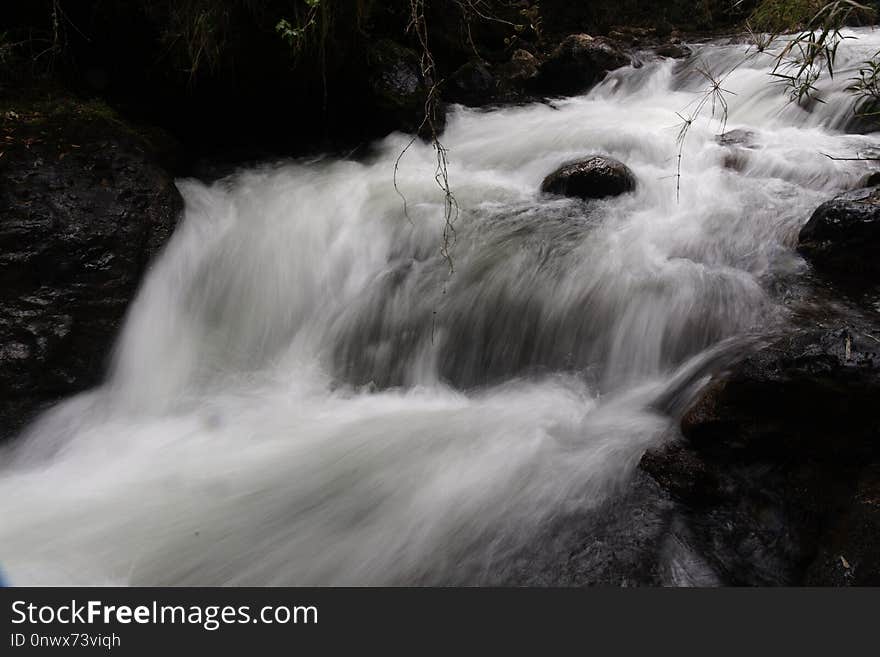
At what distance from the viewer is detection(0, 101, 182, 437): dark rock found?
3418mm

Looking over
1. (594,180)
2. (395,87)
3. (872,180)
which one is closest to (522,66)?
(395,87)

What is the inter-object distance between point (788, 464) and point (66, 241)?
4.04 m

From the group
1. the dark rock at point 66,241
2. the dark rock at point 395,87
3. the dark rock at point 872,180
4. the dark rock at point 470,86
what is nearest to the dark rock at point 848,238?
the dark rock at point 872,180

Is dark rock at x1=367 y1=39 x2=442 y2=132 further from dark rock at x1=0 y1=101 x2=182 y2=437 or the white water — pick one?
dark rock at x1=0 y1=101 x2=182 y2=437

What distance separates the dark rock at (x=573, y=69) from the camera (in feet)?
24.7

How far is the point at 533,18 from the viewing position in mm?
8391

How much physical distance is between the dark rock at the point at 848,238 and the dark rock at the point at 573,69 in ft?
14.3

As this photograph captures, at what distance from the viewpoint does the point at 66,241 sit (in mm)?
3646

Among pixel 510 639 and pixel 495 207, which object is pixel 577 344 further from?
pixel 510 639

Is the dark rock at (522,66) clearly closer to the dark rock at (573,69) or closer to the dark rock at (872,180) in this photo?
the dark rock at (573,69)

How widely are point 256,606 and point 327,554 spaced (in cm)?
52

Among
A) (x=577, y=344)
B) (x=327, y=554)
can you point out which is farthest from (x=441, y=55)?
(x=327, y=554)

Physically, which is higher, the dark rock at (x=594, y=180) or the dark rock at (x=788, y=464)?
the dark rock at (x=594, y=180)

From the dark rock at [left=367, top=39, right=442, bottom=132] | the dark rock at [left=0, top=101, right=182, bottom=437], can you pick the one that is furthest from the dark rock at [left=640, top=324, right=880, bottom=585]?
the dark rock at [left=367, top=39, right=442, bottom=132]
